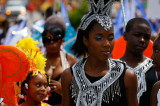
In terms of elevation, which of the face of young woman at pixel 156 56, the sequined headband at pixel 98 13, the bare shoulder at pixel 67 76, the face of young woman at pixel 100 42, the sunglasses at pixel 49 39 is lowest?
the bare shoulder at pixel 67 76

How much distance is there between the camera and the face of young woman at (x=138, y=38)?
4.44 metres

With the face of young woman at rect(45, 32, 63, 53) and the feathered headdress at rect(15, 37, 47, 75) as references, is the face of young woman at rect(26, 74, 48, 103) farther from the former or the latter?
the face of young woman at rect(45, 32, 63, 53)

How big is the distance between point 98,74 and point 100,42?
309 millimetres

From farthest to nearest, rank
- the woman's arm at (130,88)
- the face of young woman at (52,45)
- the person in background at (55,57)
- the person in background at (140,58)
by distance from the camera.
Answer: the face of young woman at (52,45), the person in background at (55,57), the person in background at (140,58), the woman's arm at (130,88)

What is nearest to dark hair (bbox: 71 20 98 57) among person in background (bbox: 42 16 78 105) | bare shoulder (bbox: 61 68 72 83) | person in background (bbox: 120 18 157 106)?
bare shoulder (bbox: 61 68 72 83)

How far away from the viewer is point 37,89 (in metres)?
4.55

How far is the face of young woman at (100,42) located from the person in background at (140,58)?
0.85m

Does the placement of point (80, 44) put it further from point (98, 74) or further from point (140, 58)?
point (140, 58)

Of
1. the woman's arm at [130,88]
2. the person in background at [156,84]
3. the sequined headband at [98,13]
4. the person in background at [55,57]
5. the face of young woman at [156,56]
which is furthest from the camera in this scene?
the person in background at [55,57]

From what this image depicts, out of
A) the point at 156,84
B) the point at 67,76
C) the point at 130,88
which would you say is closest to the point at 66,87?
the point at 67,76

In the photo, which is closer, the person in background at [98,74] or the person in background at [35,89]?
the person in background at [98,74]

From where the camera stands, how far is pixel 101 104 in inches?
135

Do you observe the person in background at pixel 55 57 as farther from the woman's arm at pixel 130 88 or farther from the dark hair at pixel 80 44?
the woman's arm at pixel 130 88

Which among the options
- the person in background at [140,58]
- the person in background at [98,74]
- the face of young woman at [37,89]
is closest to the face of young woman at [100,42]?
the person in background at [98,74]
